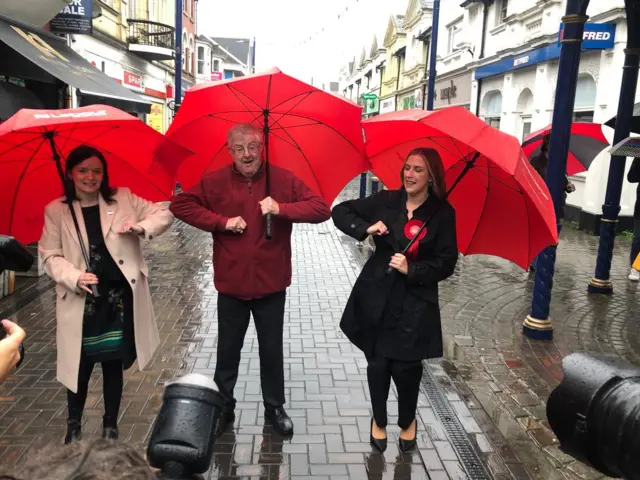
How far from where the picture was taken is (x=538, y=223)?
3.29 m

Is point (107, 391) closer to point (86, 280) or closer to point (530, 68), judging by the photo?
point (86, 280)

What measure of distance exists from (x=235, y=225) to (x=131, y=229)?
586 mm

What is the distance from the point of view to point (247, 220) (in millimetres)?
3430

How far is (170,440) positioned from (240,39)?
84.1 m

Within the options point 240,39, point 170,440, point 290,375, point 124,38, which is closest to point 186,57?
point 124,38

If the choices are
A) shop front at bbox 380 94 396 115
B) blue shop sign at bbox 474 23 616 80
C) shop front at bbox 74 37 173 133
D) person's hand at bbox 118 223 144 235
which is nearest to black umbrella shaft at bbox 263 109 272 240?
person's hand at bbox 118 223 144 235

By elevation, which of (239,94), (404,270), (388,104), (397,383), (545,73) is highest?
(388,104)

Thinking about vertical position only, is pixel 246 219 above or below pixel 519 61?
below

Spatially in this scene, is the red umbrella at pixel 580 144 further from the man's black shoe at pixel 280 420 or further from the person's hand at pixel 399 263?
the man's black shoe at pixel 280 420

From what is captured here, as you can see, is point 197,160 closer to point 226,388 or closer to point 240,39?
point 226,388

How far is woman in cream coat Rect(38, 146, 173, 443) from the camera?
3.12m

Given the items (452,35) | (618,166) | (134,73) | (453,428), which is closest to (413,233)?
(453,428)

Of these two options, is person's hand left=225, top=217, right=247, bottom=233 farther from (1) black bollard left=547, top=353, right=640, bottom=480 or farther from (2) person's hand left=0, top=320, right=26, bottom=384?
(1) black bollard left=547, top=353, right=640, bottom=480

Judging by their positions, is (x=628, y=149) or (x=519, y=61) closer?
(x=628, y=149)
